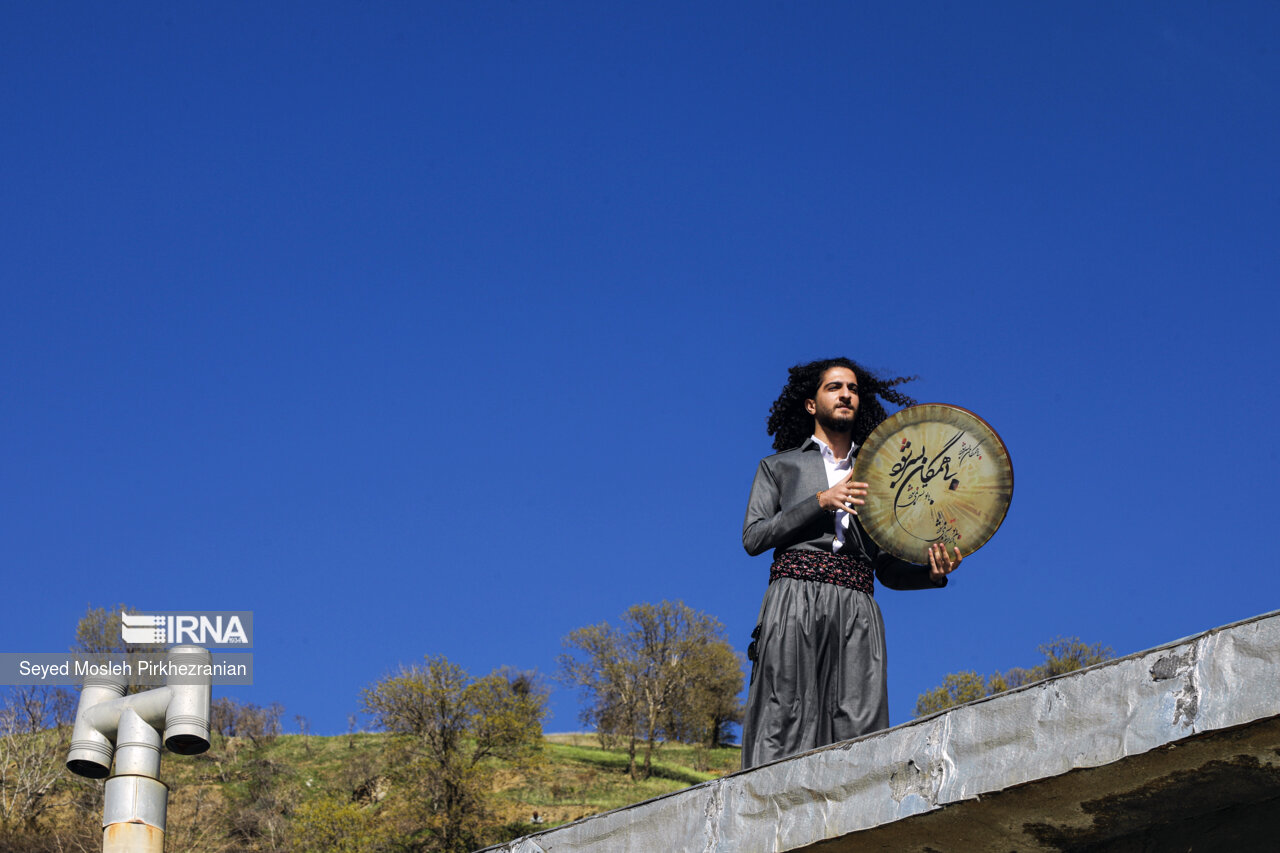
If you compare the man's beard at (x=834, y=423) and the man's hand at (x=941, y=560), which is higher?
the man's beard at (x=834, y=423)

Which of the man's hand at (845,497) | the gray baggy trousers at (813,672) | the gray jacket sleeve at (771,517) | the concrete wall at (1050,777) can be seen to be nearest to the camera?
the concrete wall at (1050,777)

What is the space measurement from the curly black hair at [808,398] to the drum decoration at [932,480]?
36.7 inches

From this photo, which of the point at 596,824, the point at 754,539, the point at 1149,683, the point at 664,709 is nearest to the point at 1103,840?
the point at 1149,683

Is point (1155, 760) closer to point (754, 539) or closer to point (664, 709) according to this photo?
point (754, 539)

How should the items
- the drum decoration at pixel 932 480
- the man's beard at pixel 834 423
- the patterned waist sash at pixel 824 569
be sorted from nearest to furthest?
the drum decoration at pixel 932 480
the patterned waist sash at pixel 824 569
the man's beard at pixel 834 423

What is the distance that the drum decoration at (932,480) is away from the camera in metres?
6.88

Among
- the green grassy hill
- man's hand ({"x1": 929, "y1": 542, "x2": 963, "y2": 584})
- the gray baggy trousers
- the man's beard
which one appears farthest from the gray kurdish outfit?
the green grassy hill

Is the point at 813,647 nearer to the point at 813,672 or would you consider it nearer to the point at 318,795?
the point at 813,672

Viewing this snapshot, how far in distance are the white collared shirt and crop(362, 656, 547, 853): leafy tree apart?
3632 cm

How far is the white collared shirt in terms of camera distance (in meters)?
7.53

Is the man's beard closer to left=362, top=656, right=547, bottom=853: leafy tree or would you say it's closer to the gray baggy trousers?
the gray baggy trousers

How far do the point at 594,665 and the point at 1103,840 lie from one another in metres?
64.3

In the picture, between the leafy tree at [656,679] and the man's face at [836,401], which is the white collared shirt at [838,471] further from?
the leafy tree at [656,679]

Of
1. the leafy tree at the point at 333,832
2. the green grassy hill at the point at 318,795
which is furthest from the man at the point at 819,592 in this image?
the leafy tree at the point at 333,832
